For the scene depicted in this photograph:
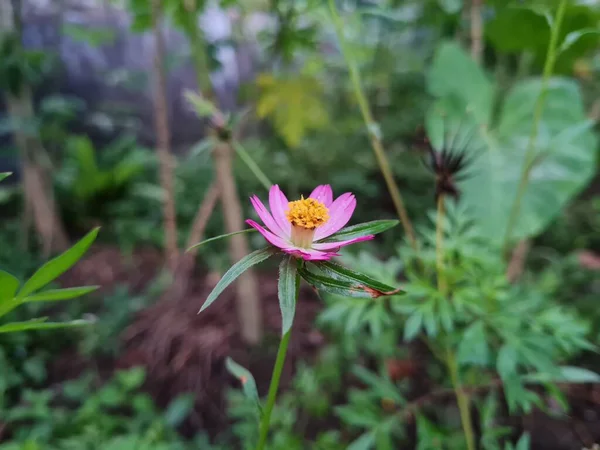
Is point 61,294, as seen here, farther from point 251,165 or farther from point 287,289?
point 251,165

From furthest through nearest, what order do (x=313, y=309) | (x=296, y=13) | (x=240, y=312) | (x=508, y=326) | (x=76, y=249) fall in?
(x=313, y=309)
(x=240, y=312)
(x=296, y=13)
(x=508, y=326)
(x=76, y=249)

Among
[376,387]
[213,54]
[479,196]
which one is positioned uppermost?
[213,54]

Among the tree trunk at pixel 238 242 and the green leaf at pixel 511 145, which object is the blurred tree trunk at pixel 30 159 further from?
the green leaf at pixel 511 145

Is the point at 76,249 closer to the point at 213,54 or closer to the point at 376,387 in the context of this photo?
the point at 376,387

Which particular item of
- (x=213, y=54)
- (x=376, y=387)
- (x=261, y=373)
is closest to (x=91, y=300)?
(x=261, y=373)

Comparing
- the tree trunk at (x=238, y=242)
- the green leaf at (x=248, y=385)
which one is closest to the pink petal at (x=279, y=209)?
the green leaf at (x=248, y=385)

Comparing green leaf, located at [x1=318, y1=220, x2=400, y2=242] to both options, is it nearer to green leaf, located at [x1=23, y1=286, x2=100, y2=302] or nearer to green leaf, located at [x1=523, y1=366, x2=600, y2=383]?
green leaf, located at [x1=23, y1=286, x2=100, y2=302]

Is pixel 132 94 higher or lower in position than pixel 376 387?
higher
